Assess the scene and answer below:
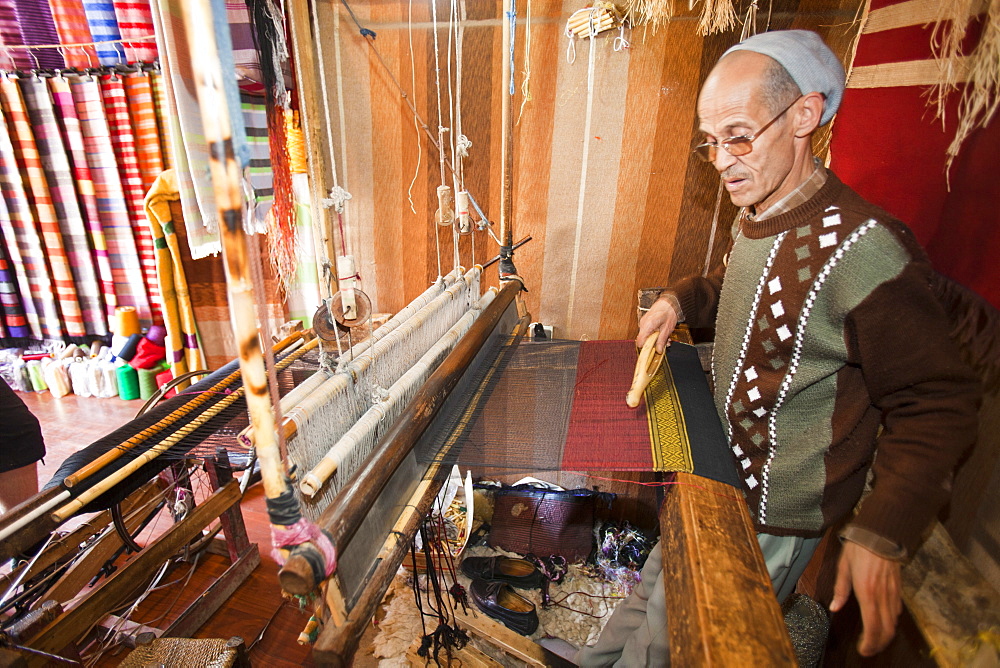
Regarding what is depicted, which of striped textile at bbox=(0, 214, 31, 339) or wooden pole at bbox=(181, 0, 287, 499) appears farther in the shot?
striped textile at bbox=(0, 214, 31, 339)

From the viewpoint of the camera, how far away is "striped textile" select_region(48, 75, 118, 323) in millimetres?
3457

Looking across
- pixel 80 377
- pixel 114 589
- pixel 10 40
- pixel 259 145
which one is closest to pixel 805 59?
pixel 259 145

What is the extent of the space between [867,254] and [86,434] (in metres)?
4.78

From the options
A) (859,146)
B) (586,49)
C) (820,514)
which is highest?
(586,49)

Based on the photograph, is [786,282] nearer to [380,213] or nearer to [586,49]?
[586,49]

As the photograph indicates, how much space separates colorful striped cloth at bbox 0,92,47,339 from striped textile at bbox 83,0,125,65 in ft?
3.39

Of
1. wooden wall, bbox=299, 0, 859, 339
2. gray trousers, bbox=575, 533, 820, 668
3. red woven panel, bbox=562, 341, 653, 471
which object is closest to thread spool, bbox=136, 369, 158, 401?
wooden wall, bbox=299, 0, 859, 339

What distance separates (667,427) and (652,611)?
553mm

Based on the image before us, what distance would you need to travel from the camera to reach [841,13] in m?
2.09

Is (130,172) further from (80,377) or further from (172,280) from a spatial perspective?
(80,377)

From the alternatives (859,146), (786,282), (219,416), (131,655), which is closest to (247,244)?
(786,282)

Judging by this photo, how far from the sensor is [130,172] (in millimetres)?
3590

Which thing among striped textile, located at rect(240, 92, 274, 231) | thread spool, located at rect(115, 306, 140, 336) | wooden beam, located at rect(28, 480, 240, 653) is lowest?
wooden beam, located at rect(28, 480, 240, 653)

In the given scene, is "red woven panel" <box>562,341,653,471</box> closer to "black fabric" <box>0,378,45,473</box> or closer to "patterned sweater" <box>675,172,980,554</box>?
"patterned sweater" <box>675,172,980,554</box>
